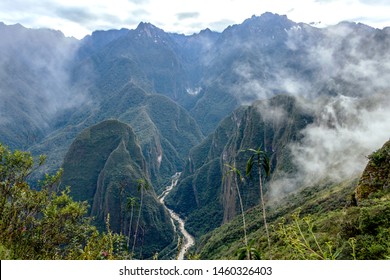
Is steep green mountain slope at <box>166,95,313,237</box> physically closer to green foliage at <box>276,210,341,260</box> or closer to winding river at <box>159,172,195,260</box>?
winding river at <box>159,172,195,260</box>

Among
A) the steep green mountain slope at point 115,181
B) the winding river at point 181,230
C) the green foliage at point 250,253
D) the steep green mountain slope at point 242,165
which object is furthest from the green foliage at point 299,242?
the steep green mountain slope at point 115,181

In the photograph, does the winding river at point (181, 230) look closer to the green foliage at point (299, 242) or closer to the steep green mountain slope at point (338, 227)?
the steep green mountain slope at point (338, 227)

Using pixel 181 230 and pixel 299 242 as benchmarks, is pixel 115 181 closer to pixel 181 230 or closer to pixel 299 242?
pixel 181 230

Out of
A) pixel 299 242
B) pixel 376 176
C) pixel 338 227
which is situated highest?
pixel 299 242

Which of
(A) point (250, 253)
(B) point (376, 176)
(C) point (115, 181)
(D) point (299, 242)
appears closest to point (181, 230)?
(C) point (115, 181)
